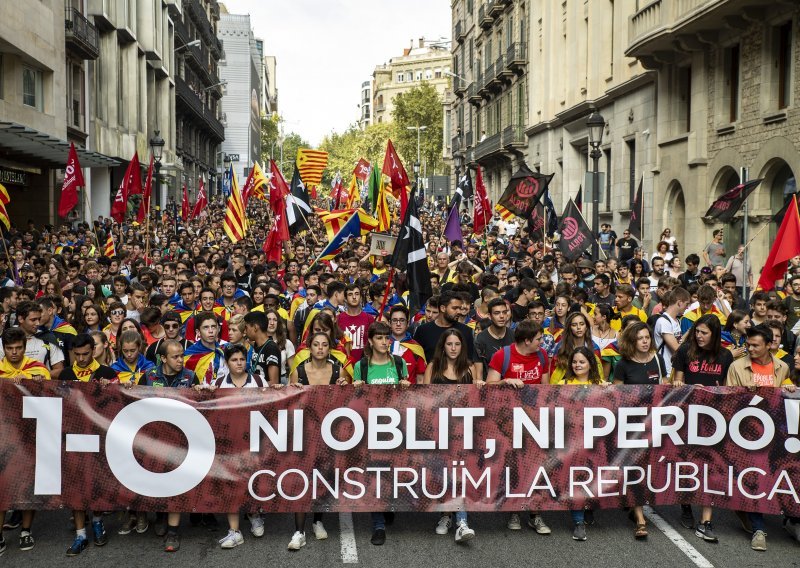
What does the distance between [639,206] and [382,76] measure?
147137 millimetres

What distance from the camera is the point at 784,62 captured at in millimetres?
20609

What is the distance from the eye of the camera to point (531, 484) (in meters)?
7.30

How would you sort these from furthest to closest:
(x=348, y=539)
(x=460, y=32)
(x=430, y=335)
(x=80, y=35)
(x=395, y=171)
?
(x=460, y=32) → (x=80, y=35) → (x=395, y=171) → (x=430, y=335) → (x=348, y=539)

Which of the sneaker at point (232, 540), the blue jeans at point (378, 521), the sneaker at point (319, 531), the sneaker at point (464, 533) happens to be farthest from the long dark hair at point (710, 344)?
the sneaker at point (232, 540)

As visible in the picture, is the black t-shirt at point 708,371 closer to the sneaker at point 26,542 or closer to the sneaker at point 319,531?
the sneaker at point 319,531

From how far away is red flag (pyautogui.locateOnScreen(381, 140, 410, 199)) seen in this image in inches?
799

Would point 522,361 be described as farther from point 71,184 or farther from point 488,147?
point 488,147

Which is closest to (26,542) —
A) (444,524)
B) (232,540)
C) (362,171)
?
(232,540)

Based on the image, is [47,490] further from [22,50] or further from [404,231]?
[22,50]

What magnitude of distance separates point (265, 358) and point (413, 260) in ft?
7.18

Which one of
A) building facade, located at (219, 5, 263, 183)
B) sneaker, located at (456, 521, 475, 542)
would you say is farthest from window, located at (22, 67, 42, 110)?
building facade, located at (219, 5, 263, 183)

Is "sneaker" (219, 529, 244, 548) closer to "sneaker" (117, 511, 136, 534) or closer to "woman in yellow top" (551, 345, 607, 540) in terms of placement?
"sneaker" (117, 511, 136, 534)

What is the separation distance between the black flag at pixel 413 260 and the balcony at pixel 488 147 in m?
40.7

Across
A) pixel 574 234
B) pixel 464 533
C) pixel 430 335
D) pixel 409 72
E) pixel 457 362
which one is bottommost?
pixel 464 533
